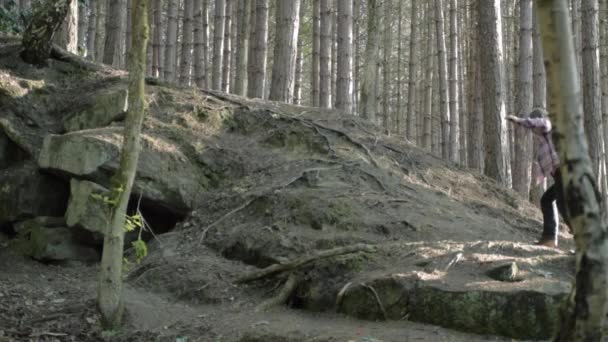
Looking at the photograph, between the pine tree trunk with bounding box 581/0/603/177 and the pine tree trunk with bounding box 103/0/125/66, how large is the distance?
8976 mm

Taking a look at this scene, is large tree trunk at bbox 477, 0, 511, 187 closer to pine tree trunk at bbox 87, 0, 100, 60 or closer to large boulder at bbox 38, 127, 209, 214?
large boulder at bbox 38, 127, 209, 214

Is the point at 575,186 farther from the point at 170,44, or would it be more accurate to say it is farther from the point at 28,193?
the point at 170,44

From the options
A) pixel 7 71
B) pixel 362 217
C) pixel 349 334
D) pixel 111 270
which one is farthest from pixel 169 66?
pixel 349 334

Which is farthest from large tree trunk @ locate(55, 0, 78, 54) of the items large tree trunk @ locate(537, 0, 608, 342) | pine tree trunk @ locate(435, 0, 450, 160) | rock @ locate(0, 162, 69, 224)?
pine tree trunk @ locate(435, 0, 450, 160)

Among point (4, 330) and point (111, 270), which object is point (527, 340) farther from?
point (4, 330)

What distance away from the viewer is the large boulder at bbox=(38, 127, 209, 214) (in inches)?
331

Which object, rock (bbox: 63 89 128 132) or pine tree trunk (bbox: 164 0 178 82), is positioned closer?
rock (bbox: 63 89 128 132)

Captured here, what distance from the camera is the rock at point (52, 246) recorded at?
8.30 meters

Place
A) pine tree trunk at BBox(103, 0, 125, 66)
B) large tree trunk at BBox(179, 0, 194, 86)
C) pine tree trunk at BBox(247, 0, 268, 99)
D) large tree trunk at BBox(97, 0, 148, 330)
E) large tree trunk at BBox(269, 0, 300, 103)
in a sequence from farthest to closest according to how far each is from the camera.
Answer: large tree trunk at BBox(179, 0, 194, 86) → pine tree trunk at BBox(247, 0, 268, 99) → pine tree trunk at BBox(103, 0, 125, 66) → large tree trunk at BBox(269, 0, 300, 103) → large tree trunk at BBox(97, 0, 148, 330)

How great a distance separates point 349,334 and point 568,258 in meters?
2.47

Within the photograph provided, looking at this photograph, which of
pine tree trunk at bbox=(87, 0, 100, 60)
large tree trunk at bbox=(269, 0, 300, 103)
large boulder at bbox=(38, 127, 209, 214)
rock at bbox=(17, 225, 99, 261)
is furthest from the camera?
pine tree trunk at bbox=(87, 0, 100, 60)

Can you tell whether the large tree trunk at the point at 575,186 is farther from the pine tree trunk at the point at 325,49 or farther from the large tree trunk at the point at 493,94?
the pine tree trunk at the point at 325,49

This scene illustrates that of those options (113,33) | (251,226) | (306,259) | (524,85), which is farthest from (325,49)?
(306,259)

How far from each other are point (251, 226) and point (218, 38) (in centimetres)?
1269
